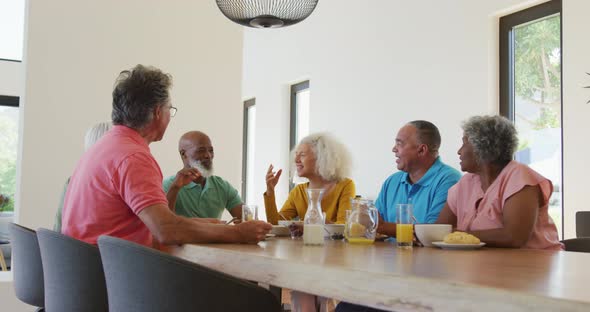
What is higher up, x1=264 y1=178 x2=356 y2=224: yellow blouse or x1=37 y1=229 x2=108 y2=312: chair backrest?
x1=264 y1=178 x2=356 y2=224: yellow blouse

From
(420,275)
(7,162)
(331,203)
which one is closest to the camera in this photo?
(420,275)

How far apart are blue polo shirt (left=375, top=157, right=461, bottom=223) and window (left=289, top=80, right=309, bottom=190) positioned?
5.08 m

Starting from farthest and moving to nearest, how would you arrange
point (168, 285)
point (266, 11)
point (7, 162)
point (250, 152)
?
1. point (250, 152)
2. point (7, 162)
3. point (266, 11)
4. point (168, 285)

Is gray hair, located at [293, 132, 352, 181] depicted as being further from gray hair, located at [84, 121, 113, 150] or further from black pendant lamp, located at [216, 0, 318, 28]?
gray hair, located at [84, 121, 113, 150]

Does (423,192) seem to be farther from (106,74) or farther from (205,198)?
(106,74)

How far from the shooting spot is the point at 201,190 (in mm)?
3551

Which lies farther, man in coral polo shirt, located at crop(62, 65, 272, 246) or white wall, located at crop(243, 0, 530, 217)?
white wall, located at crop(243, 0, 530, 217)

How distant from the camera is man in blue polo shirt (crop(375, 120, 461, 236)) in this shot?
2.82m

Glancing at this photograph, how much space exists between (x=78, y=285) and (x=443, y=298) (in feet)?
3.60

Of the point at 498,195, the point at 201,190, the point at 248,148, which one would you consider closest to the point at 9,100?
the point at 248,148

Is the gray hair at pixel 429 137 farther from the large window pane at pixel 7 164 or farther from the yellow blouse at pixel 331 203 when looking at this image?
the large window pane at pixel 7 164

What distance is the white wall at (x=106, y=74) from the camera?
3932 millimetres

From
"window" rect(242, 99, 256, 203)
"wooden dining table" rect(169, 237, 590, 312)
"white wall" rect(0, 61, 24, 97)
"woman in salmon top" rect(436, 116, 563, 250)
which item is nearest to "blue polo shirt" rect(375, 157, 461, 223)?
"woman in salmon top" rect(436, 116, 563, 250)

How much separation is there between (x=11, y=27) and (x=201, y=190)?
13.5 feet
